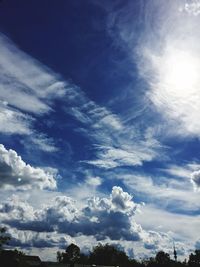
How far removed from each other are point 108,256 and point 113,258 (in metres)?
2.86

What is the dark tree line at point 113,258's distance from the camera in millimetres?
147875

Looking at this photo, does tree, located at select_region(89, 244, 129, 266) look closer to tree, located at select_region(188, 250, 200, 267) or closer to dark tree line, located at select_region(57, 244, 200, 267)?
dark tree line, located at select_region(57, 244, 200, 267)

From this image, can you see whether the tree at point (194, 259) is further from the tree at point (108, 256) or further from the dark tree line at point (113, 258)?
the tree at point (108, 256)

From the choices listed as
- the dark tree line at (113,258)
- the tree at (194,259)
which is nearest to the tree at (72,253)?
the dark tree line at (113,258)

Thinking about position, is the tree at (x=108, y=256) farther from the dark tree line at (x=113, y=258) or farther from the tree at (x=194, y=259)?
the tree at (x=194, y=259)

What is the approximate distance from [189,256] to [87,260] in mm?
49432

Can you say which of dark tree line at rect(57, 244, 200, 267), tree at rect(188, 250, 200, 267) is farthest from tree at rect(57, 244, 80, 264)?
tree at rect(188, 250, 200, 267)

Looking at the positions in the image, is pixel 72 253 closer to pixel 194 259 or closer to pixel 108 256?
pixel 108 256

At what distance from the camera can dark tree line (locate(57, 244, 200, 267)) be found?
147875 millimetres

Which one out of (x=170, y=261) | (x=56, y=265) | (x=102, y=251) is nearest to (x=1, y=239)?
(x=56, y=265)

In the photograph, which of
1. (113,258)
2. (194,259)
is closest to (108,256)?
(113,258)

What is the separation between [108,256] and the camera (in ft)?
499

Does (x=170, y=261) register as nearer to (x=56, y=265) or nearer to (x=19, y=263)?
(x=56, y=265)

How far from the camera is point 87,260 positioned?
156 m
